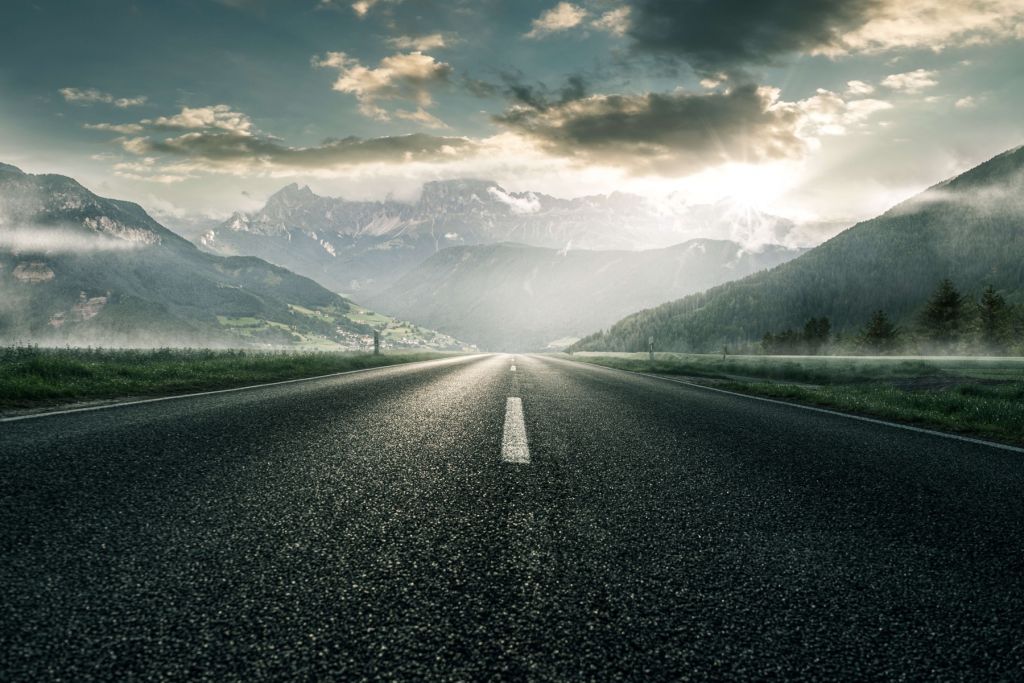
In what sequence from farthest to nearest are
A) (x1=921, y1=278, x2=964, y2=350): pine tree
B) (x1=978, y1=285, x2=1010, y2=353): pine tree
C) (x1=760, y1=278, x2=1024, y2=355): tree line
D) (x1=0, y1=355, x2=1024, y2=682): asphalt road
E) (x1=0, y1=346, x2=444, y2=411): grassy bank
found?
(x1=921, y1=278, x2=964, y2=350): pine tree, (x1=760, y1=278, x2=1024, y2=355): tree line, (x1=978, y1=285, x2=1010, y2=353): pine tree, (x1=0, y1=346, x2=444, y2=411): grassy bank, (x1=0, y1=355, x2=1024, y2=682): asphalt road

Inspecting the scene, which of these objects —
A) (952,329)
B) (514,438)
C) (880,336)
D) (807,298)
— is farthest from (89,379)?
(807,298)

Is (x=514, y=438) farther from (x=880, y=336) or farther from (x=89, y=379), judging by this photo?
(x=880, y=336)

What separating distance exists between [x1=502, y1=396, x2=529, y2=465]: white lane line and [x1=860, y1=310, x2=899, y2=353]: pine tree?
8823 cm

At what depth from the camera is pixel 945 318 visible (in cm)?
7706

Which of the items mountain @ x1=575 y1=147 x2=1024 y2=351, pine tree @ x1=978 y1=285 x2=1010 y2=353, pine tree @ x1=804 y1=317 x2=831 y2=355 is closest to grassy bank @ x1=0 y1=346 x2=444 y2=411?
pine tree @ x1=978 y1=285 x2=1010 y2=353

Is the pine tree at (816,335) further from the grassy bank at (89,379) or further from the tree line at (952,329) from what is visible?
the grassy bank at (89,379)

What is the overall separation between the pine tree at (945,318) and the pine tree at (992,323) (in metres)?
2.56

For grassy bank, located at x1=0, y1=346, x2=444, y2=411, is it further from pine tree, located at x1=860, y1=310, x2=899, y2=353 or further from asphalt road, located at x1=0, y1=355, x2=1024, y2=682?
pine tree, located at x1=860, y1=310, x2=899, y2=353

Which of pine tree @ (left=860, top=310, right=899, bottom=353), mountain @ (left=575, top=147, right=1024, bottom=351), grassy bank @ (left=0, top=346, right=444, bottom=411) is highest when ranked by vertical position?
mountain @ (left=575, top=147, right=1024, bottom=351)

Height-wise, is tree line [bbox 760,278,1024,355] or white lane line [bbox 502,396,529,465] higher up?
tree line [bbox 760,278,1024,355]

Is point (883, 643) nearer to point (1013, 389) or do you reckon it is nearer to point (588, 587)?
point (588, 587)

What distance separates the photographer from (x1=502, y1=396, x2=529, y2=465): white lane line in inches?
166

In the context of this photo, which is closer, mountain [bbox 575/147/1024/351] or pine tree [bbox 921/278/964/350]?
pine tree [bbox 921/278/964/350]

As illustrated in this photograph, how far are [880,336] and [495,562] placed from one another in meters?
94.3
